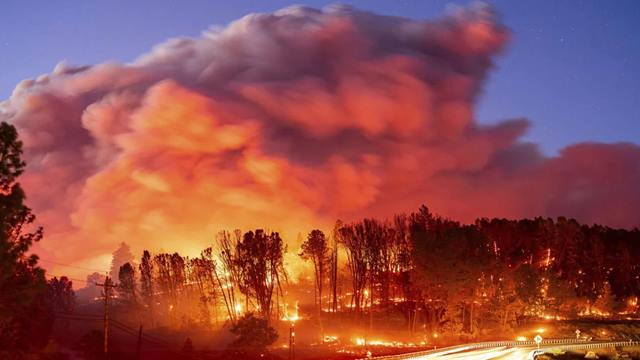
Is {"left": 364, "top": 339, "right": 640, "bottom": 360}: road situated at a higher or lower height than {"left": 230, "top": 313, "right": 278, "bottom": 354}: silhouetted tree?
lower

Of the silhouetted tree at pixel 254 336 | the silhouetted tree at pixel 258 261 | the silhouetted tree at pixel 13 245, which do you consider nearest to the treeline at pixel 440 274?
the silhouetted tree at pixel 258 261

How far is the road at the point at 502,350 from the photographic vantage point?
61.6 metres

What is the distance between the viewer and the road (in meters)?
61.6

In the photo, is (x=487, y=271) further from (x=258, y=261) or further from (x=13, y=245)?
(x=13, y=245)

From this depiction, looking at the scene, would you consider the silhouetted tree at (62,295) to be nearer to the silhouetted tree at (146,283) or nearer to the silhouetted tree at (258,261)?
the silhouetted tree at (146,283)

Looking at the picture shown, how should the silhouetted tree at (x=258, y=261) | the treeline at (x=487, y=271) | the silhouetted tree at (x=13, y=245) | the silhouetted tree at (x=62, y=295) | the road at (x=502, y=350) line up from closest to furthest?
1. the silhouetted tree at (x=13, y=245)
2. the road at (x=502, y=350)
3. the treeline at (x=487, y=271)
4. the silhouetted tree at (x=258, y=261)
5. the silhouetted tree at (x=62, y=295)

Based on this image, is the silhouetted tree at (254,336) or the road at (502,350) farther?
the silhouetted tree at (254,336)

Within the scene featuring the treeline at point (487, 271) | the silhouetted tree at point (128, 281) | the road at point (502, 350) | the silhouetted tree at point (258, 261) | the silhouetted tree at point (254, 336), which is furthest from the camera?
the silhouetted tree at point (128, 281)

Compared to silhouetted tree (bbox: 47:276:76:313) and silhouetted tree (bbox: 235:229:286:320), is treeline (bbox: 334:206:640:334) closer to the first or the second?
silhouetted tree (bbox: 235:229:286:320)

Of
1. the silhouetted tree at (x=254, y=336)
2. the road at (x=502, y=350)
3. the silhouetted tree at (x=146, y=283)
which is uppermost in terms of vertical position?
the silhouetted tree at (x=146, y=283)

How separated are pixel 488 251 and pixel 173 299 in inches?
2654

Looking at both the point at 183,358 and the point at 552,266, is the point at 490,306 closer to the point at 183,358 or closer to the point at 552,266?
the point at 552,266

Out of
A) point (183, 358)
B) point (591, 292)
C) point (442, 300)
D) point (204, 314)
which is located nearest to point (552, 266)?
point (591, 292)

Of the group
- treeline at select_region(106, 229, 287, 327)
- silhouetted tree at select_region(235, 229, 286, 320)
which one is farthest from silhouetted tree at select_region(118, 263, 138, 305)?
silhouetted tree at select_region(235, 229, 286, 320)
